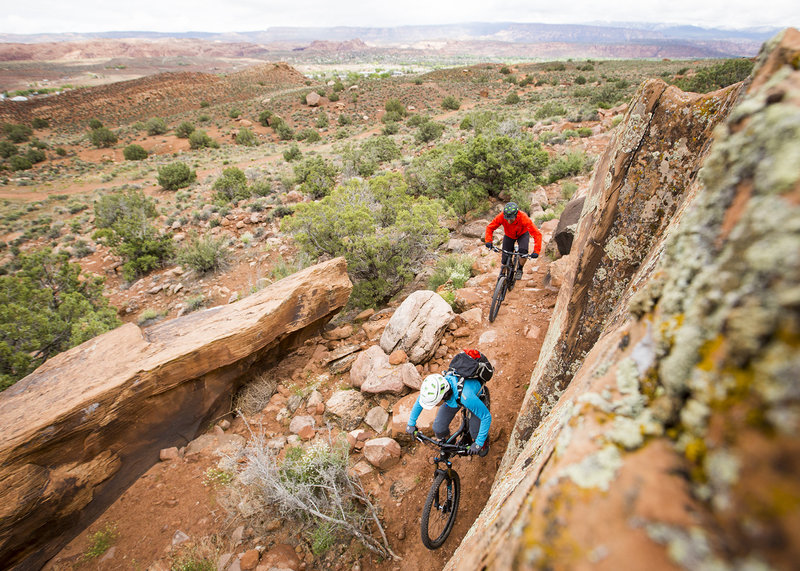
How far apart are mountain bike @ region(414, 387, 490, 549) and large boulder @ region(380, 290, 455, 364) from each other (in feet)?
6.20

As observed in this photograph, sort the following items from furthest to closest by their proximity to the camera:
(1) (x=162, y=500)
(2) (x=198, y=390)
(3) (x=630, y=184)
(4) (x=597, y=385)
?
1. (2) (x=198, y=390)
2. (1) (x=162, y=500)
3. (3) (x=630, y=184)
4. (4) (x=597, y=385)

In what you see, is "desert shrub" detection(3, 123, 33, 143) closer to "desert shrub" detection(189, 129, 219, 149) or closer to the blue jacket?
"desert shrub" detection(189, 129, 219, 149)

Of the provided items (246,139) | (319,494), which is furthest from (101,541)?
(246,139)

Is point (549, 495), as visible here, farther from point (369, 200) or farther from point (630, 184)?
point (369, 200)

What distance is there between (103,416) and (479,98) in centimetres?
4272

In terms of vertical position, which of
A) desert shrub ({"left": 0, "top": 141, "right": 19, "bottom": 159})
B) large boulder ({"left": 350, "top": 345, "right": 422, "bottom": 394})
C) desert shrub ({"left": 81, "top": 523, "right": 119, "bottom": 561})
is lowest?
desert shrub ({"left": 0, "top": 141, "right": 19, "bottom": 159})

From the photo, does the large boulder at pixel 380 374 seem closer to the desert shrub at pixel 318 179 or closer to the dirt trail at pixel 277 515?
the dirt trail at pixel 277 515

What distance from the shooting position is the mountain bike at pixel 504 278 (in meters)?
6.35

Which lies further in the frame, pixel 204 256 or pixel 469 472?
pixel 204 256

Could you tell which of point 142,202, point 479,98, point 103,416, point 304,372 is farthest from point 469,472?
point 479,98

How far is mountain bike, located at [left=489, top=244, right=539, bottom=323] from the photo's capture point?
6.35 m

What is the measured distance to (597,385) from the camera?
1.21 meters

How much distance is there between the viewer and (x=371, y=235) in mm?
7727

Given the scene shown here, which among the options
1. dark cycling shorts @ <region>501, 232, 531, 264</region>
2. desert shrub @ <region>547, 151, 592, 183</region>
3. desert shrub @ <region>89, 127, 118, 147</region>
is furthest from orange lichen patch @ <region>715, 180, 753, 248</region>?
desert shrub @ <region>89, 127, 118, 147</region>
